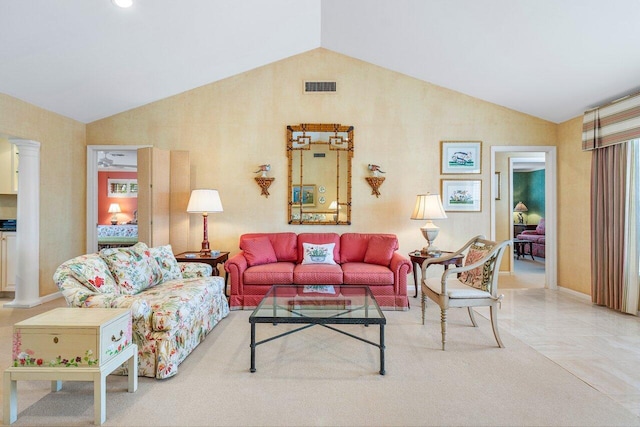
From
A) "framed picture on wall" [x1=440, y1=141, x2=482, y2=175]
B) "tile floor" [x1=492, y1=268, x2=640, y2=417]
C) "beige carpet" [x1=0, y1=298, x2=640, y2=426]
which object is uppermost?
"framed picture on wall" [x1=440, y1=141, x2=482, y2=175]

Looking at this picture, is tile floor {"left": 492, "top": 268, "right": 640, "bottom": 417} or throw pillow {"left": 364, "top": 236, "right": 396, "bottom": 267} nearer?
tile floor {"left": 492, "top": 268, "right": 640, "bottom": 417}

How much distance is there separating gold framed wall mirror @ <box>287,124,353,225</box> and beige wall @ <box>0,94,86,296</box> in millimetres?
2973

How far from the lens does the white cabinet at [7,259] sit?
4.39 m

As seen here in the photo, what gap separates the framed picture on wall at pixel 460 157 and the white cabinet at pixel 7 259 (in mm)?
5921

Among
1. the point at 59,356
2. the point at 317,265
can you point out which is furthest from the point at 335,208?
the point at 59,356

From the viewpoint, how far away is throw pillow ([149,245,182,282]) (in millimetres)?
3357

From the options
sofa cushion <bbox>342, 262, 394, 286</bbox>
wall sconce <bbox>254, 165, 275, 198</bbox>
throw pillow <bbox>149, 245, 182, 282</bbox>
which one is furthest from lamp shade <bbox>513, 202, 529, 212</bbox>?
throw pillow <bbox>149, 245, 182, 282</bbox>

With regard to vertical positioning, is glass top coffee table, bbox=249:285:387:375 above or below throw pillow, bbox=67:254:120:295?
below

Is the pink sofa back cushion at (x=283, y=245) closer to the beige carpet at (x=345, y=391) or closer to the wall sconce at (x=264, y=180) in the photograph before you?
the wall sconce at (x=264, y=180)

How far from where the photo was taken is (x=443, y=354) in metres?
2.71

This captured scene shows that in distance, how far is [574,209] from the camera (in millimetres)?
4566

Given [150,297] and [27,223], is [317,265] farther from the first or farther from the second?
[27,223]

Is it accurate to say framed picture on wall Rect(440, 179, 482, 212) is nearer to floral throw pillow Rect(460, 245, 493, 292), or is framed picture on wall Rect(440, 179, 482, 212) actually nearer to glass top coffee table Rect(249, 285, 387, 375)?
floral throw pillow Rect(460, 245, 493, 292)

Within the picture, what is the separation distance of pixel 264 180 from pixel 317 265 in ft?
4.84
